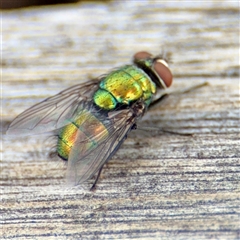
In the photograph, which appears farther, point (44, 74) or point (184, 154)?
point (44, 74)

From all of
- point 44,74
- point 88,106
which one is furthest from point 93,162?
point 44,74

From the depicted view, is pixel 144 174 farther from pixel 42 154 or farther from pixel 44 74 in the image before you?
pixel 44 74

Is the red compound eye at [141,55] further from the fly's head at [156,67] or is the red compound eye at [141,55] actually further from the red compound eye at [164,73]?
the red compound eye at [164,73]

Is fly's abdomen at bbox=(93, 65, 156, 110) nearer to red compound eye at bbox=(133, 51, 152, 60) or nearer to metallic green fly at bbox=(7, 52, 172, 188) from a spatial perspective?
metallic green fly at bbox=(7, 52, 172, 188)

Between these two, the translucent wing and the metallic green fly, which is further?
the translucent wing

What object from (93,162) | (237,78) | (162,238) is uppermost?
(237,78)

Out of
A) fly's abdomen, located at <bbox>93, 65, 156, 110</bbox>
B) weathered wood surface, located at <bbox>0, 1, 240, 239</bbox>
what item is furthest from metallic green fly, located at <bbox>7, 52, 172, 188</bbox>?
weathered wood surface, located at <bbox>0, 1, 240, 239</bbox>

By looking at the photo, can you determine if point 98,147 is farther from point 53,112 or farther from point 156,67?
point 156,67
